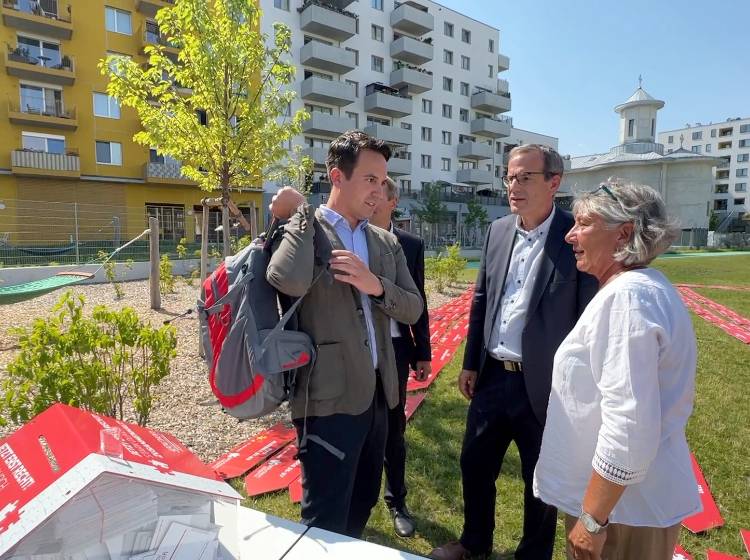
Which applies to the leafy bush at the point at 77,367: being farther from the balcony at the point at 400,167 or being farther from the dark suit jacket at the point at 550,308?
the balcony at the point at 400,167

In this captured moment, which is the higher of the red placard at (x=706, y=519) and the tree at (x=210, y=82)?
the tree at (x=210, y=82)

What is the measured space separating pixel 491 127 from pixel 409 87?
9.65 meters

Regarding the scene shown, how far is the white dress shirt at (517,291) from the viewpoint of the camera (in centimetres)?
232

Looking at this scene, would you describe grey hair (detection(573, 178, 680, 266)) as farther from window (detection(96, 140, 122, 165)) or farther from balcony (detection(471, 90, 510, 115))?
Result: balcony (detection(471, 90, 510, 115))

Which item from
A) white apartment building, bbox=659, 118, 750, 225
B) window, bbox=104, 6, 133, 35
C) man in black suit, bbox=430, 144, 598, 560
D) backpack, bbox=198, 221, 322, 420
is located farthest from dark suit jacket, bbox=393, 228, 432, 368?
white apartment building, bbox=659, 118, 750, 225

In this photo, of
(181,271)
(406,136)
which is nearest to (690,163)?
(406,136)

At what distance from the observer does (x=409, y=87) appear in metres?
37.0

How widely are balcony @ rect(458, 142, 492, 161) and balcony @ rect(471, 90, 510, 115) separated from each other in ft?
12.0

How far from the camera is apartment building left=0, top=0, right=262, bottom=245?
21797 millimetres

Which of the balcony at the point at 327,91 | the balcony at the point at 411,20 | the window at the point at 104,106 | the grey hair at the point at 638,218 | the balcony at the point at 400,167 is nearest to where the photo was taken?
the grey hair at the point at 638,218

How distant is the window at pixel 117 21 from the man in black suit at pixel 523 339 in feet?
94.7

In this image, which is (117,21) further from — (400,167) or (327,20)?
(400,167)

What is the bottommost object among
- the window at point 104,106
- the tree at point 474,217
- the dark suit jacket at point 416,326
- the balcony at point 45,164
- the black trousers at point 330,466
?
the black trousers at point 330,466

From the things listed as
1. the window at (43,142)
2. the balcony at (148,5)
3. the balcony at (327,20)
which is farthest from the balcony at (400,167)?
the window at (43,142)
